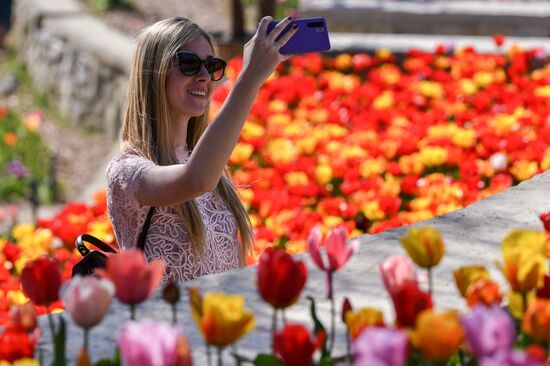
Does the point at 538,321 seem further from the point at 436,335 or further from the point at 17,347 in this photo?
the point at 17,347

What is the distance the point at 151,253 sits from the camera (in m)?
3.14

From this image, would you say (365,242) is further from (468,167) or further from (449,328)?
(468,167)

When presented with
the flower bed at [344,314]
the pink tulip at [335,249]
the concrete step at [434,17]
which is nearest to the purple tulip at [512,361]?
the flower bed at [344,314]

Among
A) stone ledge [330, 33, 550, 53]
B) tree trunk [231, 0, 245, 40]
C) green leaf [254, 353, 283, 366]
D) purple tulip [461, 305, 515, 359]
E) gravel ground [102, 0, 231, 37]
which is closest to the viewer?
purple tulip [461, 305, 515, 359]

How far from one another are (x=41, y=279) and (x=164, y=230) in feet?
4.18

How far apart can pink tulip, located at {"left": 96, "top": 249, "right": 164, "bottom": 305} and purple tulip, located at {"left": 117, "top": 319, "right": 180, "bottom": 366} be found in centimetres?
23

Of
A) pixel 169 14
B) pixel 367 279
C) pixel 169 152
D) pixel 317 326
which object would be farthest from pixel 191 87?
pixel 169 14

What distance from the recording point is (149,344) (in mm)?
1502

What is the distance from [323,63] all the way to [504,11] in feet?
7.03

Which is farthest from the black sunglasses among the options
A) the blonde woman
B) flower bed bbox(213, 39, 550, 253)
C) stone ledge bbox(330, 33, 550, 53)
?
stone ledge bbox(330, 33, 550, 53)

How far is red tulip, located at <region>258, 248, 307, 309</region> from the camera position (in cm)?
174

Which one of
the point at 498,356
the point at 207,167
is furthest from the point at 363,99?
the point at 498,356

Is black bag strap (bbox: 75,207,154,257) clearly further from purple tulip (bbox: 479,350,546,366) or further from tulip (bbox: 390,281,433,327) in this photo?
purple tulip (bbox: 479,350,546,366)

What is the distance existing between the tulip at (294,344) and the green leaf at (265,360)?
271 millimetres
